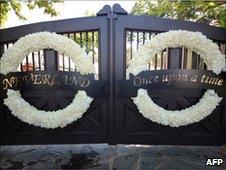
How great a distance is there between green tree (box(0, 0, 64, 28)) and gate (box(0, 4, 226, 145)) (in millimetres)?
5017

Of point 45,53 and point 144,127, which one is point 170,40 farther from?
point 45,53

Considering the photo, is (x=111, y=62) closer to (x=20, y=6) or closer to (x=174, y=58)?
(x=174, y=58)

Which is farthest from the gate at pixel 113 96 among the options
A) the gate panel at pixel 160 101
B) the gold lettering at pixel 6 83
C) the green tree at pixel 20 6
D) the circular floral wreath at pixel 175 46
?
the green tree at pixel 20 6

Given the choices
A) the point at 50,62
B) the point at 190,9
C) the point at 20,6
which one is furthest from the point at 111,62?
the point at 20,6

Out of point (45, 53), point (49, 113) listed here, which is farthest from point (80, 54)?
point (49, 113)

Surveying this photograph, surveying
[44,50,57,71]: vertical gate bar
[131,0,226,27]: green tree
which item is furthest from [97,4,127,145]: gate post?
[131,0,226,27]: green tree

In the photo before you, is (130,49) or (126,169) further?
(130,49)

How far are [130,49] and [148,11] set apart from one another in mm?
6155

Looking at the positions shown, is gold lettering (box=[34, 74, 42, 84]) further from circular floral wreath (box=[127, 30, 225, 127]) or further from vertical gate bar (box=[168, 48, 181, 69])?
vertical gate bar (box=[168, 48, 181, 69])

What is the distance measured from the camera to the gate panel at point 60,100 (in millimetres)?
4254

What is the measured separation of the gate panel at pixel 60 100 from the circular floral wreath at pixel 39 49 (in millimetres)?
151

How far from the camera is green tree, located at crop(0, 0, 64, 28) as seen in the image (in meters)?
8.85

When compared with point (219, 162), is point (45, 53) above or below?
above

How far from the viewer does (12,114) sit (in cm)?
450
